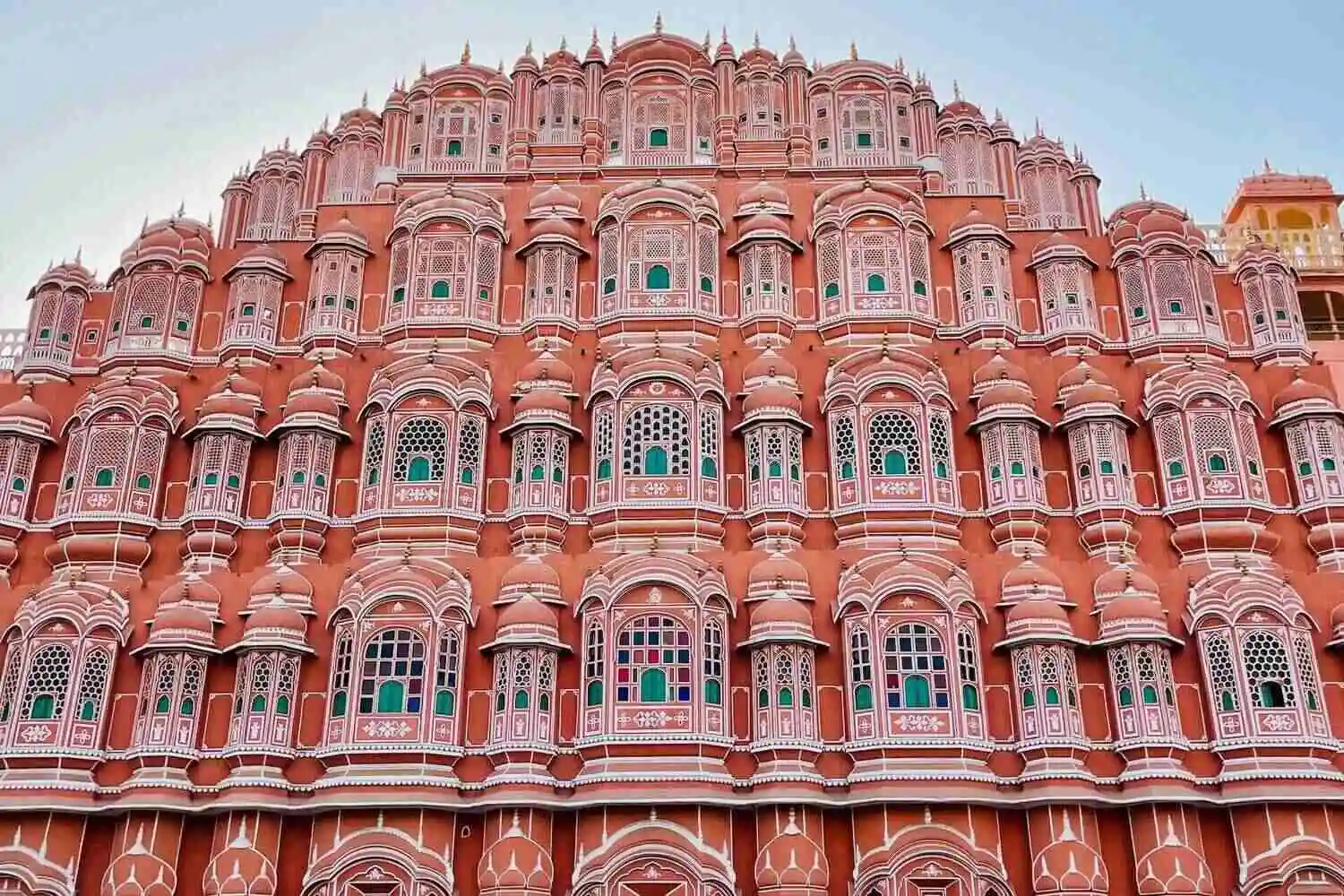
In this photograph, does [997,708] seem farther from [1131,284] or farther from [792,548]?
[1131,284]

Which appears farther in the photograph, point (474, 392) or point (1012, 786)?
point (474, 392)

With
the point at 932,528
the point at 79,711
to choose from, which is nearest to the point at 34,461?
the point at 79,711

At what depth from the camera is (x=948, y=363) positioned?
2750cm

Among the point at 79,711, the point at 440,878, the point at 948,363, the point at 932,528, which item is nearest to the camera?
the point at 440,878

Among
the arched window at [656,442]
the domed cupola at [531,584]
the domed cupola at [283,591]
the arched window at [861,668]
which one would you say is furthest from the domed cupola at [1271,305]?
the domed cupola at [283,591]

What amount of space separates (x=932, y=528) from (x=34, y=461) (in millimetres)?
18726

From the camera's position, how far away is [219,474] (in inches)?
1022

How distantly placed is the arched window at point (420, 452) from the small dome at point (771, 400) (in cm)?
634

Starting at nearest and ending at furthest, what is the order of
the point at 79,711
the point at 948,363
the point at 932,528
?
the point at 79,711 → the point at 932,528 → the point at 948,363

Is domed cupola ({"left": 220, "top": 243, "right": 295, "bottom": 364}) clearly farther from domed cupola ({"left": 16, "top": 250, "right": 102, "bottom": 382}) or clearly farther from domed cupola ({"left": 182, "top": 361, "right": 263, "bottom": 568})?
domed cupola ({"left": 16, "top": 250, "right": 102, "bottom": 382})

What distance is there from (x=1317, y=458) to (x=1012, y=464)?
6.32 meters

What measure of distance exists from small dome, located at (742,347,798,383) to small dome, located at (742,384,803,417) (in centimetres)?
52

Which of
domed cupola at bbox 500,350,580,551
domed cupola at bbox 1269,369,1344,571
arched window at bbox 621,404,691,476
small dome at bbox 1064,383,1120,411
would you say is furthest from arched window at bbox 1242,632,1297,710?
domed cupola at bbox 500,350,580,551

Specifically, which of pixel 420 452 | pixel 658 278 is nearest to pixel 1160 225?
pixel 658 278
